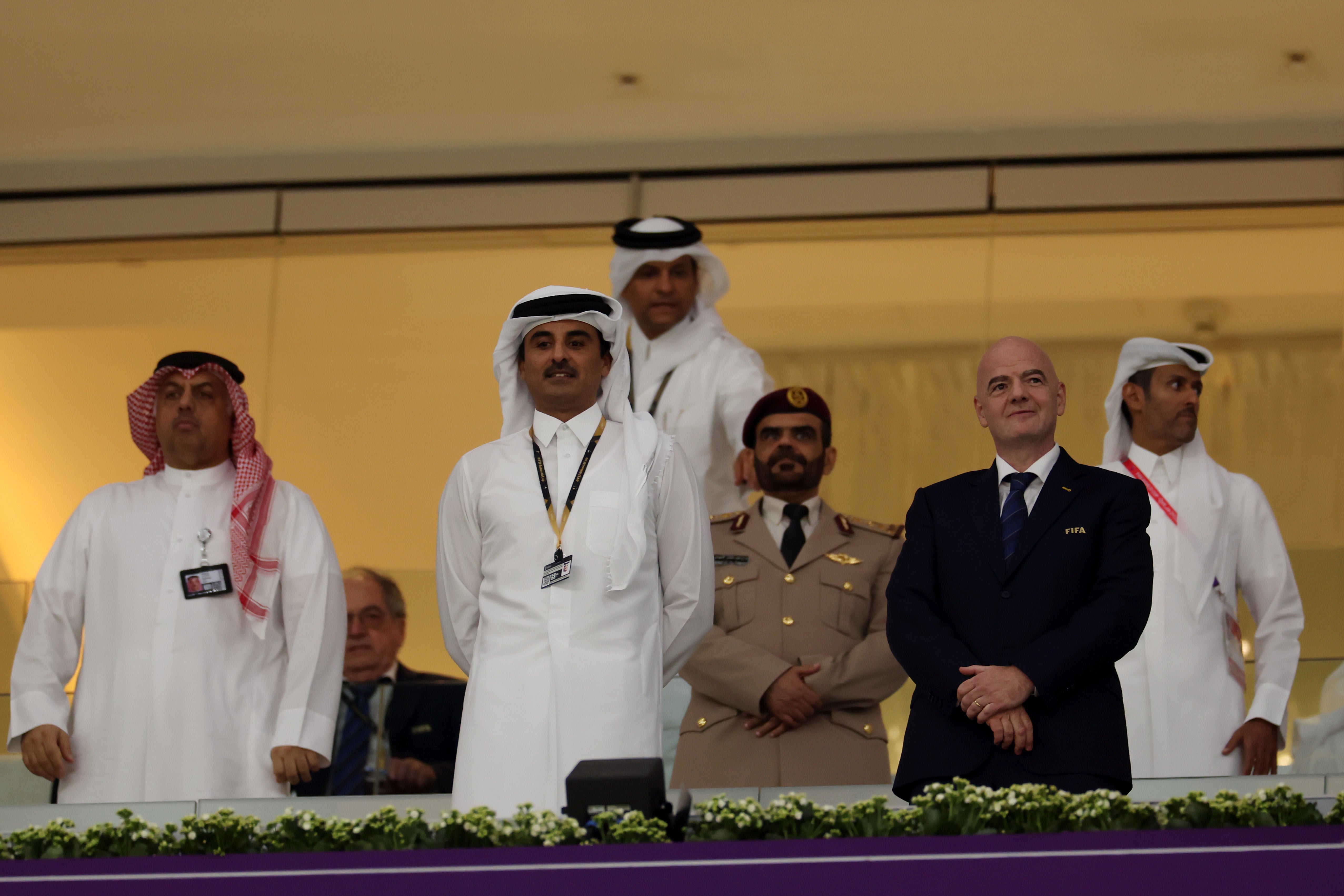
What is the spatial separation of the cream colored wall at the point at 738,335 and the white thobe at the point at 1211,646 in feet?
8.00

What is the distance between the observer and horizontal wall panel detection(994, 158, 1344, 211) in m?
7.60

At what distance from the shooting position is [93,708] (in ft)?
14.8

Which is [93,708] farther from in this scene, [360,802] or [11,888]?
[11,888]

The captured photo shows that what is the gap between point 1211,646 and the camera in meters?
4.77

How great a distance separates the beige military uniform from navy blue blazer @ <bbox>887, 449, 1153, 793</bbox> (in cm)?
83

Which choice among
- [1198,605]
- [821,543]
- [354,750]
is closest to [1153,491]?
[1198,605]

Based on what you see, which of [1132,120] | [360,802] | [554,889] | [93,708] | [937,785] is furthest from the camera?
[1132,120]

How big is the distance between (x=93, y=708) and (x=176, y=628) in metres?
0.28

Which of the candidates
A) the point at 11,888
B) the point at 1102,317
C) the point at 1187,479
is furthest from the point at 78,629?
the point at 1102,317

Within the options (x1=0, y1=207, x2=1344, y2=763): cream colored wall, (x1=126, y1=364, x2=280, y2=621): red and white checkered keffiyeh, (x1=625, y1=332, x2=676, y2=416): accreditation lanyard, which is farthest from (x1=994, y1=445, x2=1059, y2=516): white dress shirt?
(x1=0, y1=207, x2=1344, y2=763): cream colored wall

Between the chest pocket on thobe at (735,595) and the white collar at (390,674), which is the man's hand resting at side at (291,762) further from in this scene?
the white collar at (390,674)

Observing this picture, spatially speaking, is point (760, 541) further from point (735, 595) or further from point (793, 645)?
point (793, 645)

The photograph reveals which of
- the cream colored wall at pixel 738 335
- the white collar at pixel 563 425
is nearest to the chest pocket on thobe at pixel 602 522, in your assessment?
the white collar at pixel 563 425

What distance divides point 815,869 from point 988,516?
1.15 meters
